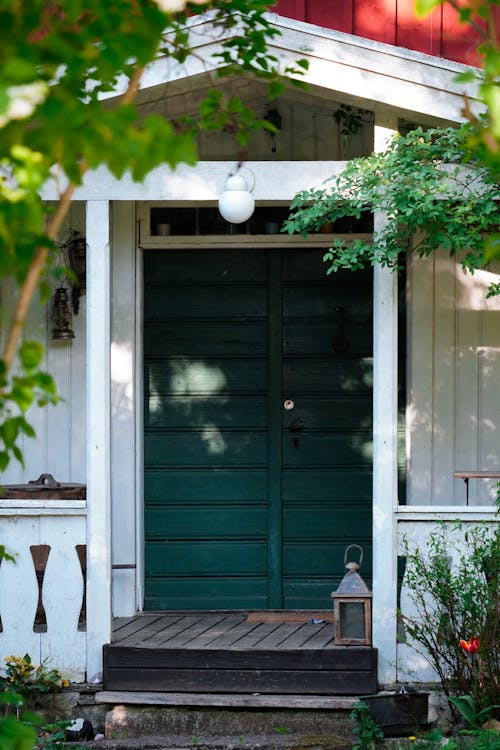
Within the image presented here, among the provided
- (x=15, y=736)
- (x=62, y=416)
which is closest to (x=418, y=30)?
(x=62, y=416)

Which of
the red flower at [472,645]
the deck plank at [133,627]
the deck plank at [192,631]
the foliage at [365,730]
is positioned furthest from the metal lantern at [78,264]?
the red flower at [472,645]

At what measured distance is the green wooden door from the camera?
7059mm

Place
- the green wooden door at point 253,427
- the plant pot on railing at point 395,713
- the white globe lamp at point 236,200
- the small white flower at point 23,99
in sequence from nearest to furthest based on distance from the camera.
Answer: the small white flower at point 23,99
the plant pot on railing at point 395,713
the white globe lamp at point 236,200
the green wooden door at point 253,427

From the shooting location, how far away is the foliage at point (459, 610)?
5.39 m

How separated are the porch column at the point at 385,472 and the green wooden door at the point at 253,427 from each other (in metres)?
1.20

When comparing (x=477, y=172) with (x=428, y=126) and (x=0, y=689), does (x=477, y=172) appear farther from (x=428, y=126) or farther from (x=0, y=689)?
(x=0, y=689)

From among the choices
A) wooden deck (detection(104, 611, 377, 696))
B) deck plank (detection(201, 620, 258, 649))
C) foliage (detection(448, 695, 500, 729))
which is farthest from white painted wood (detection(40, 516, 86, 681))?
foliage (detection(448, 695, 500, 729))

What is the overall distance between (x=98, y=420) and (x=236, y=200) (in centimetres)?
134

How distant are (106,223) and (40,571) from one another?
2.05 meters

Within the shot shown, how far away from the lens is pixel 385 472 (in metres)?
5.80

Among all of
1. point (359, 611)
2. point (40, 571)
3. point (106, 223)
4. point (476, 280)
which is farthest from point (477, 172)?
point (40, 571)

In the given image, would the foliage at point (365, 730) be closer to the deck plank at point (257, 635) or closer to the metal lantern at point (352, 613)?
the metal lantern at point (352, 613)

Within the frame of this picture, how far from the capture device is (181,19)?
10.9ft

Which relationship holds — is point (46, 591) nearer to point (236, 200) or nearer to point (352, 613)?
point (352, 613)
